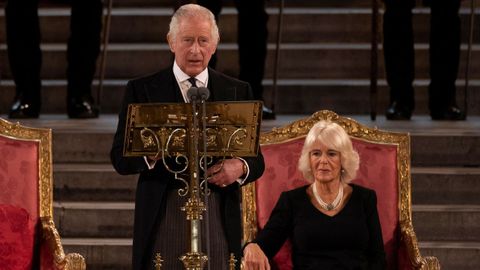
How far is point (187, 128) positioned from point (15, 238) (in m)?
1.58

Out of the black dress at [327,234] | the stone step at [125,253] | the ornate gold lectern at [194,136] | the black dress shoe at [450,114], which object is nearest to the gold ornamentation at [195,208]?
the ornate gold lectern at [194,136]

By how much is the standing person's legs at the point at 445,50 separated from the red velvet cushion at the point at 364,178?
9.85 feet

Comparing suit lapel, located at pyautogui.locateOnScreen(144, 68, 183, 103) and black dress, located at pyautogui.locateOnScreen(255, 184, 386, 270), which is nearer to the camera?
suit lapel, located at pyautogui.locateOnScreen(144, 68, 183, 103)

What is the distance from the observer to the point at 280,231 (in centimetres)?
465

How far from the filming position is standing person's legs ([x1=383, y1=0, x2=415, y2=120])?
782cm

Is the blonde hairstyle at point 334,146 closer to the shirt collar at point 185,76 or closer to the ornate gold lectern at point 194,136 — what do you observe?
the shirt collar at point 185,76

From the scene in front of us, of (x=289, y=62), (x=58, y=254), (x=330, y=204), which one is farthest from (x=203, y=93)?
(x=289, y=62)

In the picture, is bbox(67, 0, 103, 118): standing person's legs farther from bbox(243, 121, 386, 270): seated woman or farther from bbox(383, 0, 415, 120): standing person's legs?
bbox(243, 121, 386, 270): seated woman

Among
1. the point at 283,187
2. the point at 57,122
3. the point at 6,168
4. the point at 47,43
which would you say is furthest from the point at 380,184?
the point at 47,43

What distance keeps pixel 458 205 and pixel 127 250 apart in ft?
5.47

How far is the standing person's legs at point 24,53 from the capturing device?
25.4ft

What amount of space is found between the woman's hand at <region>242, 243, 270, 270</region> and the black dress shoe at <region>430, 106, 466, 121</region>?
3613 mm


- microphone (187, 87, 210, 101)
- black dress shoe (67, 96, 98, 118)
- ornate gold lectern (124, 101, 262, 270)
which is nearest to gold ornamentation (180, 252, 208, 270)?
ornate gold lectern (124, 101, 262, 270)

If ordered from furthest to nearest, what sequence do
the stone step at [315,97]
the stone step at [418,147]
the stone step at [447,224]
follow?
the stone step at [315,97], the stone step at [418,147], the stone step at [447,224]
